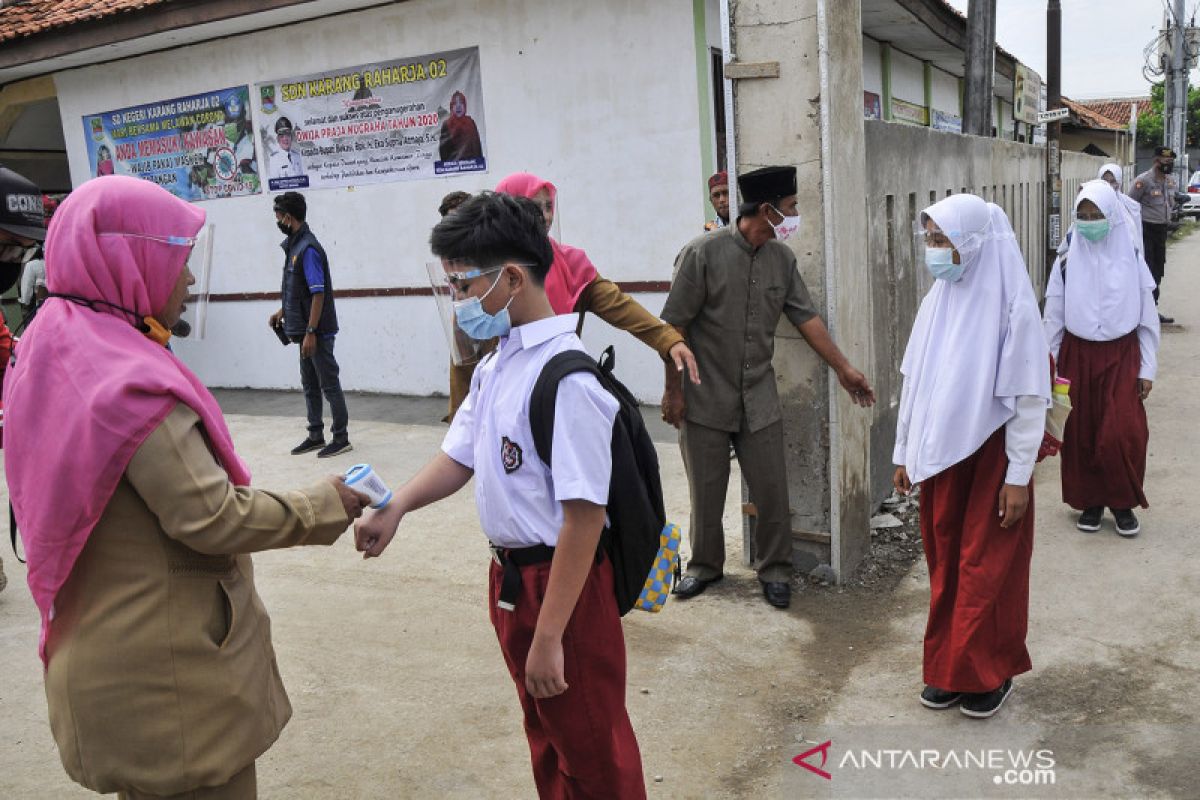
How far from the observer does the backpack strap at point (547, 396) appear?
7.27 feet

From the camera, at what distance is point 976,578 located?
3.58 meters

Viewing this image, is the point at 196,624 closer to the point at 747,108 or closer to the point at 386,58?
the point at 747,108

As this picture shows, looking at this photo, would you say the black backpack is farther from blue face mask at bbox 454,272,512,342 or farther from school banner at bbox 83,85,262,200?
school banner at bbox 83,85,262,200

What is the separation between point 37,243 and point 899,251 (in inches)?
174

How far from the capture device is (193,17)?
9398 millimetres

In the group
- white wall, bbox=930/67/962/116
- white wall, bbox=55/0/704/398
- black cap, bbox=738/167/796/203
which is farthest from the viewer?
white wall, bbox=930/67/962/116

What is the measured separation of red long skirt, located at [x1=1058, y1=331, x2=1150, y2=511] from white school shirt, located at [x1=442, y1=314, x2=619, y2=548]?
407 cm

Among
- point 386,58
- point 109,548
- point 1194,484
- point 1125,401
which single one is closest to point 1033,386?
point 1125,401

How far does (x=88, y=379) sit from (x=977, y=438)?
2713mm

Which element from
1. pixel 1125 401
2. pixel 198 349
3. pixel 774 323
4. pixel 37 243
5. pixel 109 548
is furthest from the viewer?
pixel 198 349

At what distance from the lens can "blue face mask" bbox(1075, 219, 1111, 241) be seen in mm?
5305

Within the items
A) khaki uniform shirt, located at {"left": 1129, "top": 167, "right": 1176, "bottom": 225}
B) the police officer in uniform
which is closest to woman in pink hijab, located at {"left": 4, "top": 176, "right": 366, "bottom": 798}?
the police officer in uniform

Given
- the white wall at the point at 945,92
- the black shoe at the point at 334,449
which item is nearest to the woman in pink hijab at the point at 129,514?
the black shoe at the point at 334,449

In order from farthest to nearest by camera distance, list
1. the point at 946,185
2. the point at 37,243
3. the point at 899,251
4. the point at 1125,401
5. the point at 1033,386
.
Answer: the point at 946,185, the point at 899,251, the point at 1125,401, the point at 1033,386, the point at 37,243
